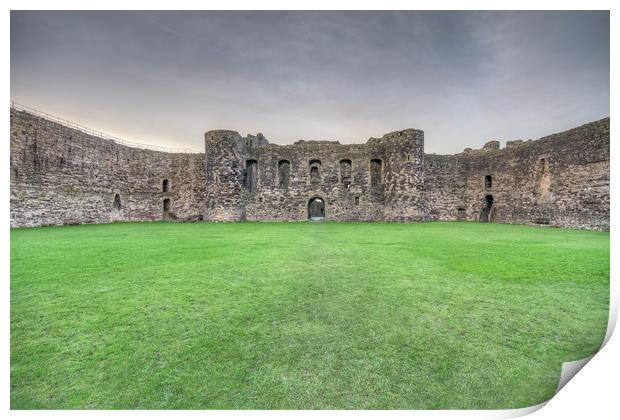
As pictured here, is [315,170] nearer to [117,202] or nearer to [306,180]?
[306,180]

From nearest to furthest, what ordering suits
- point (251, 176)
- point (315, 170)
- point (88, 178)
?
point (88, 178) < point (315, 170) < point (251, 176)

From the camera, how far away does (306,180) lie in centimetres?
2156

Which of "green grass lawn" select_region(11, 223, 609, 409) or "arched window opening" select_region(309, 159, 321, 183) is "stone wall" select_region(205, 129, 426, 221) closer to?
"arched window opening" select_region(309, 159, 321, 183)

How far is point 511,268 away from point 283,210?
1721cm

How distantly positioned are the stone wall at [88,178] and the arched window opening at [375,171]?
482 inches

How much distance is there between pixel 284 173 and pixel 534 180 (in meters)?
15.4

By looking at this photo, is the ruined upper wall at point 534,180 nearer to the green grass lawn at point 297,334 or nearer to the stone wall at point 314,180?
the stone wall at point 314,180

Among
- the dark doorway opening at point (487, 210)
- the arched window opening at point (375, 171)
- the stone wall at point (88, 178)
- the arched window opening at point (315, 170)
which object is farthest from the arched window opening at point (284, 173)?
the dark doorway opening at point (487, 210)

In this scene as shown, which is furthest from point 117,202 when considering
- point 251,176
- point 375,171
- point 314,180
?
point 375,171

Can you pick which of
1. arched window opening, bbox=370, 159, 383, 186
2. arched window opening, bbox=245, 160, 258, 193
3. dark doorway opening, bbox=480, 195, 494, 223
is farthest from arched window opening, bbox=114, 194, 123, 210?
dark doorway opening, bbox=480, 195, 494, 223

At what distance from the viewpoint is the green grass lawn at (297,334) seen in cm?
187

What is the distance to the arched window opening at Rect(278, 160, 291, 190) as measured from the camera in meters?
21.7
